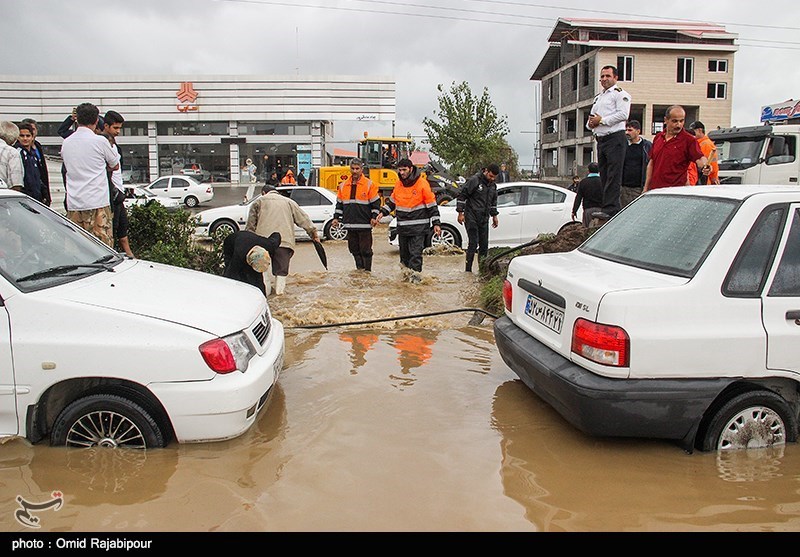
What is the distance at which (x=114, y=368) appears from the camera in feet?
11.6

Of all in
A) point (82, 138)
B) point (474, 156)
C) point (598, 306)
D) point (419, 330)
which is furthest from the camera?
point (474, 156)

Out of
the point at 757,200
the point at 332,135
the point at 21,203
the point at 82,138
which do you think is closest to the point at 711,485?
the point at 757,200

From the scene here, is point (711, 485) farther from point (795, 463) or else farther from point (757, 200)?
point (757, 200)

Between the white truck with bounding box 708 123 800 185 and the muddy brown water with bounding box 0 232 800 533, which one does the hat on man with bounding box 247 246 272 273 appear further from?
the white truck with bounding box 708 123 800 185

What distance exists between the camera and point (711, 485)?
3.47m

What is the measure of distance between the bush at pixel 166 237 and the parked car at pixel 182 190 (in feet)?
65.2

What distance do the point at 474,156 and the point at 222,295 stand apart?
32.2 meters

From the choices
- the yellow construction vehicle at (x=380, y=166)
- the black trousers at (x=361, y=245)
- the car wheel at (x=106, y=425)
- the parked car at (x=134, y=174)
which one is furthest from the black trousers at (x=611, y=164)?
the parked car at (x=134, y=174)

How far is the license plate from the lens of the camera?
3988 millimetres

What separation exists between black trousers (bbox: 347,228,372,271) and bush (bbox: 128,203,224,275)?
7.42ft

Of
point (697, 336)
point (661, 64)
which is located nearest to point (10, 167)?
point (697, 336)

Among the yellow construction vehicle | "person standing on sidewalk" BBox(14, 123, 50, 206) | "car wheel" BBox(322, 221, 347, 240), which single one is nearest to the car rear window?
"person standing on sidewalk" BBox(14, 123, 50, 206)

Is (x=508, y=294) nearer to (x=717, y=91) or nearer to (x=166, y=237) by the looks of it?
(x=166, y=237)

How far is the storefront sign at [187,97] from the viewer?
3612 centimetres
